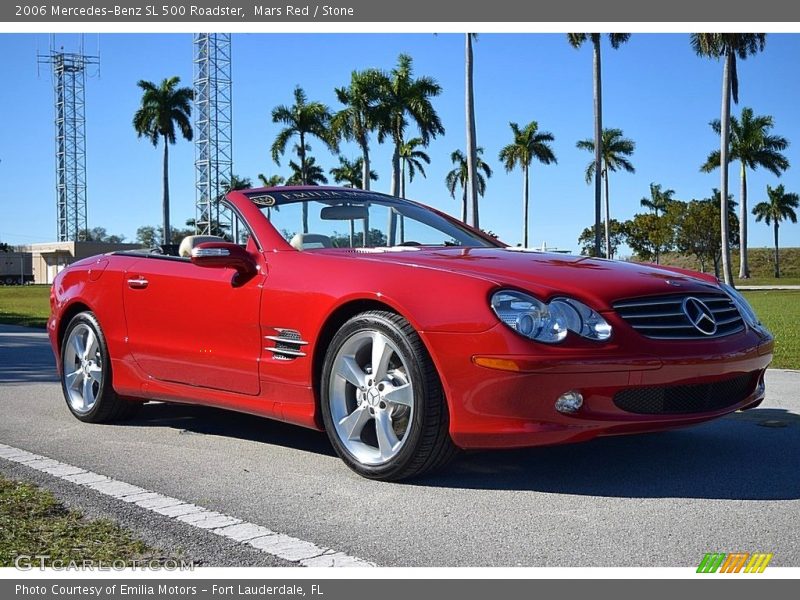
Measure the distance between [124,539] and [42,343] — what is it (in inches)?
387

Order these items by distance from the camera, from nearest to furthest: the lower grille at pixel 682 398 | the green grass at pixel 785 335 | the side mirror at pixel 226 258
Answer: the lower grille at pixel 682 398 → the side mirror at pixel 226 258 → the green grass at pixel 785 335

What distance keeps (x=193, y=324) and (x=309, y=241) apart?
0.79m

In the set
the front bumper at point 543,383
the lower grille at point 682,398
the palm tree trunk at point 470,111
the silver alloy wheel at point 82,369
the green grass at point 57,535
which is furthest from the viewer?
the palm tree trunk at point 470,111

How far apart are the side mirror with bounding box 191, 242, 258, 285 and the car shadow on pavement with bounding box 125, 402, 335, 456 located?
1.01 m

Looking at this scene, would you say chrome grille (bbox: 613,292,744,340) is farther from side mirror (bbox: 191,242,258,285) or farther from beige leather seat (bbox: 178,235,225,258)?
beige leather seat (bbox: 178,235,225,258)

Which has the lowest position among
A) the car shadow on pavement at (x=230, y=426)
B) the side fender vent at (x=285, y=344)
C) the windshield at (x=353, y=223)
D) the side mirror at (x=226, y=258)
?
the car shadow on pavement at (x=230, y=426)

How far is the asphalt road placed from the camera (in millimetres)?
3277

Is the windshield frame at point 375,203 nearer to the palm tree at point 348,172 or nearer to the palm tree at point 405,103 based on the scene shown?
the palm tree at point 405,103

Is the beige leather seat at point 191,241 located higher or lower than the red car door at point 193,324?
higher

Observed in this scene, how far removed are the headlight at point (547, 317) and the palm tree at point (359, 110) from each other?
45989 millimetres

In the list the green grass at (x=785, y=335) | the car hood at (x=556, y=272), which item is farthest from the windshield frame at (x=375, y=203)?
the green grass at (x=785, y=335)

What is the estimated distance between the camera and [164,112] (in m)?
65.1

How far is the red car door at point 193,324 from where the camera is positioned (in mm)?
4895

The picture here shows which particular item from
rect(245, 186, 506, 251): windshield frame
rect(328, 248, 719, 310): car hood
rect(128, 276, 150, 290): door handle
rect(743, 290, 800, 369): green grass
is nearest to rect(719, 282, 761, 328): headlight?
rect(328, 248, 719, 310): car hood
